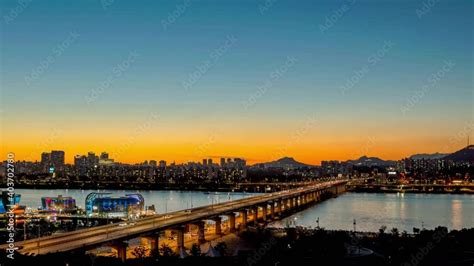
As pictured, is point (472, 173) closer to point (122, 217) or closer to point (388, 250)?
point (122, 217)

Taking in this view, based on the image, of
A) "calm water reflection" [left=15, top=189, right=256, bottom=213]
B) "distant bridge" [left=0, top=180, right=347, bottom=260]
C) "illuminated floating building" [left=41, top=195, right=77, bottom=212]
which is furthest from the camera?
"calm water reflection" [left=15, top=189, right=256, bottom=213]

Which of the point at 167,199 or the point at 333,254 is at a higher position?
the point at 167,199

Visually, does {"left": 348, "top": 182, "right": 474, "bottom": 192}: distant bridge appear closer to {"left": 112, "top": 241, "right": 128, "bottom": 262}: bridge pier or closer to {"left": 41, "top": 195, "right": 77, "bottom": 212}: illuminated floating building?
{"left": 41, "top": 195, "right": 77, "bottom": 212}: illuminated floating building

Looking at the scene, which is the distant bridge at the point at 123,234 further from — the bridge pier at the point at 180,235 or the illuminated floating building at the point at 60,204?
the illuminated floating building at the point at 60,204

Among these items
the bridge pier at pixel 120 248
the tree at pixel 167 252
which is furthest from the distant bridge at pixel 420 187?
the bridge pier at pixel 120 248

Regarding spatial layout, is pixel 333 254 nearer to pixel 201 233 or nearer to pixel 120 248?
pixel 120 248

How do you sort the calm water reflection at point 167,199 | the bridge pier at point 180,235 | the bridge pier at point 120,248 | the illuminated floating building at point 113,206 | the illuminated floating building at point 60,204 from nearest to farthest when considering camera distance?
the bridge pier at point 120,248 < the bridge pier at point 180,235 < the illuminated floating building at point 113,206 < the illuminated floating building at point 60,204 < the calm water reflection at point 167,199

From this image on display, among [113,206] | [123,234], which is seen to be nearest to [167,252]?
[123,234]

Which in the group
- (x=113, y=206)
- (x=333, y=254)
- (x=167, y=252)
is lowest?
(x=333, y=254)

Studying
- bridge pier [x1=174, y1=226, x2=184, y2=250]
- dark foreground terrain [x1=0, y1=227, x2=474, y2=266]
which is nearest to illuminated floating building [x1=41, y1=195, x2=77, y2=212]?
bridge pier [x1=174, y1=226, x2=184, y2=250]
